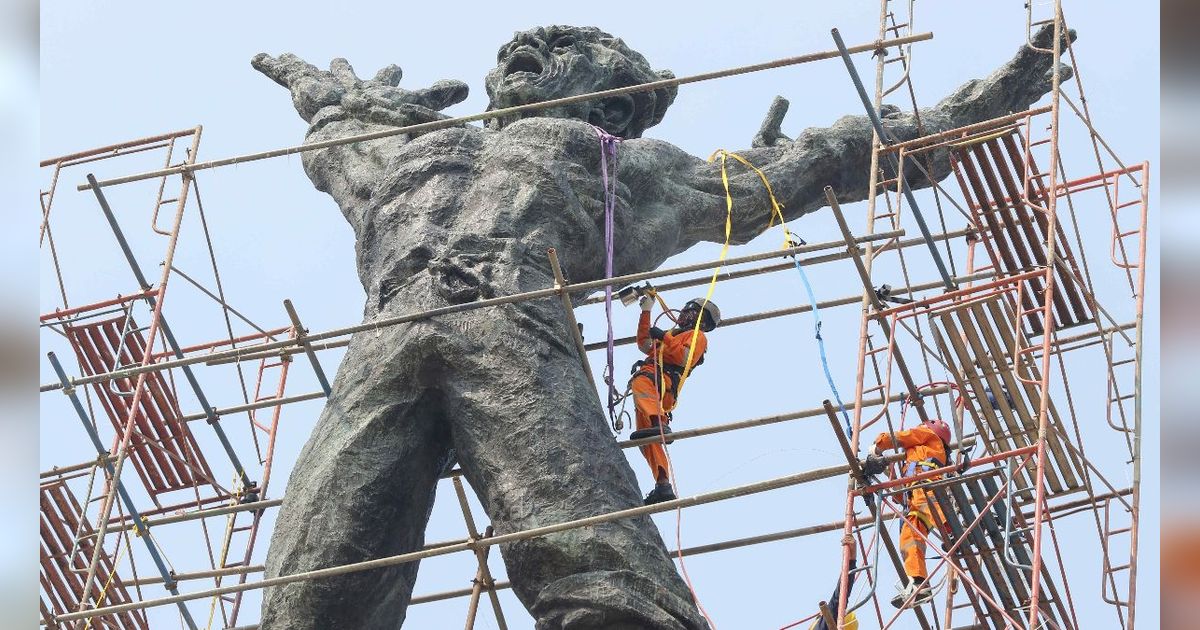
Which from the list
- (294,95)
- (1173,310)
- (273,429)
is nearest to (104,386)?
(273,429)

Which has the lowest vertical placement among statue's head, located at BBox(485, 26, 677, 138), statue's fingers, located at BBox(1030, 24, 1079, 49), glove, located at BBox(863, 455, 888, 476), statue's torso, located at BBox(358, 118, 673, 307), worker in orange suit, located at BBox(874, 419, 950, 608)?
glove, located at BBox(863, 455, 888, 476)

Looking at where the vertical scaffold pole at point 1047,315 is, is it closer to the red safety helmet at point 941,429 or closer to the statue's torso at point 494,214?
the red safety helmet at point 941,429

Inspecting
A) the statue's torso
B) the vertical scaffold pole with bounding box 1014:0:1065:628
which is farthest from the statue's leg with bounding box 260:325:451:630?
the vertical scaffold pole with bounding box 1014:0:1065:628

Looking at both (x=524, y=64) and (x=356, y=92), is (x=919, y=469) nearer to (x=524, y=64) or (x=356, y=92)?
(x=524, y=64)

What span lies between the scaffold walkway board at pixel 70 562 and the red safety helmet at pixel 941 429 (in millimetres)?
4745

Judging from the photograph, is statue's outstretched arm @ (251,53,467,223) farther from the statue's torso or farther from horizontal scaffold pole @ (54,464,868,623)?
horizontal scaffold pole @ (54,464,868,623)

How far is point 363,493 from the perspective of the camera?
902cm

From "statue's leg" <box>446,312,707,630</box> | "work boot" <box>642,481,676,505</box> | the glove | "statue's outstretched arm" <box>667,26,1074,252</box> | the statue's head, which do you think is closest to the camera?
"statue's leg" <box>446,312,707,630</box>

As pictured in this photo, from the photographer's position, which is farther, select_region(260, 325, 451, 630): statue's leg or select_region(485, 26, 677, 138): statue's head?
select_region(485, 26, 677, 138): statue's head

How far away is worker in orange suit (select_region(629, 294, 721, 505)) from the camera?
396 inches

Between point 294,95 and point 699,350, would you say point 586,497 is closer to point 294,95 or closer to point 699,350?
point 699,350

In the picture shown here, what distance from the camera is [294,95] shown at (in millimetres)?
11828

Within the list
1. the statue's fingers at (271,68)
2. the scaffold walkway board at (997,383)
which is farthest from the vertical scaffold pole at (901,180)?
the statue's fingers at (271,68)

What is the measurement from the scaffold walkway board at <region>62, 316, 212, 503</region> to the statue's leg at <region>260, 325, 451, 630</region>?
119 inches
